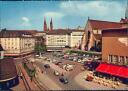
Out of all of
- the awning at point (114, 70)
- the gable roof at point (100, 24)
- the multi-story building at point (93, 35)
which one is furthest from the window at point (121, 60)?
the gable roof at point (100, 24)

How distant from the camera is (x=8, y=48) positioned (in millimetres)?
91125

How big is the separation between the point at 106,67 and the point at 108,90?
376 inches

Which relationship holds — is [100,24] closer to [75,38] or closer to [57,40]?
[75,38]

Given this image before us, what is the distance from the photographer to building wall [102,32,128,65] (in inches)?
1629

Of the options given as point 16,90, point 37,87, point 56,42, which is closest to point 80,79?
point 37,87

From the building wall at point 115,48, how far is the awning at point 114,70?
1.47 meters

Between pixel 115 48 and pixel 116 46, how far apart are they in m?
0.54

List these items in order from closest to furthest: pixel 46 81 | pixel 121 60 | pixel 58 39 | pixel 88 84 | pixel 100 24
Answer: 1. pixel 88 84
2. pixel 121 60
3. pixel 46 81
4. pixel 100 24
5. pixel 58 39

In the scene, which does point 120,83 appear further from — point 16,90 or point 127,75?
point 16,90

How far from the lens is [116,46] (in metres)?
43.3

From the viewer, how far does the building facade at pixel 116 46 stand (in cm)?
4138

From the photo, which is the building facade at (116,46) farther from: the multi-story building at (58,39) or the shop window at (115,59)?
the multi-story building at (58,39)

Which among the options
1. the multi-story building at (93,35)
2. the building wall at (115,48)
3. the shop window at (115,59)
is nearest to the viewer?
the building wall at (115,48)

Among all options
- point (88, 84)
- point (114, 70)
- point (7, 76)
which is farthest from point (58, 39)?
point (88, 84)
